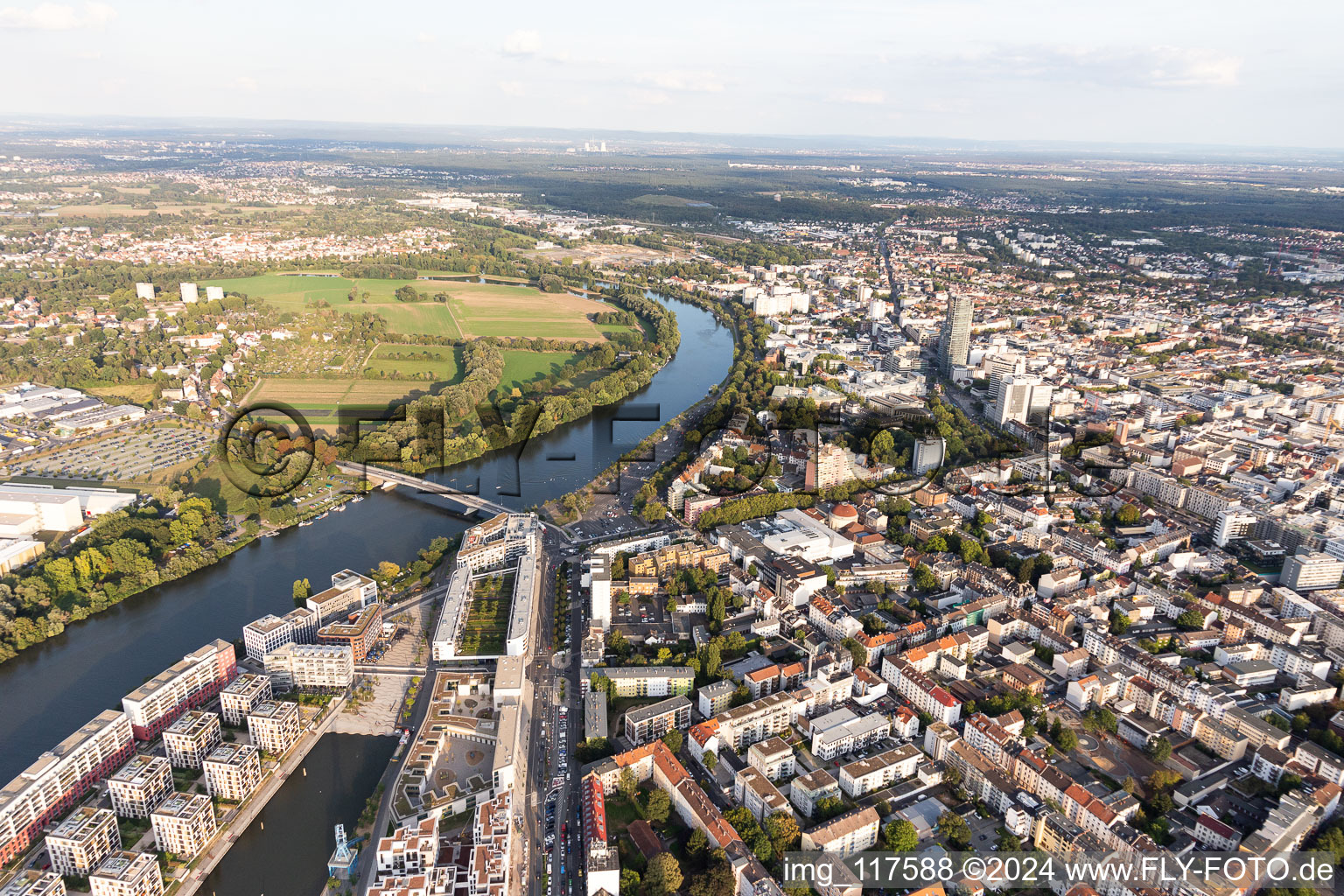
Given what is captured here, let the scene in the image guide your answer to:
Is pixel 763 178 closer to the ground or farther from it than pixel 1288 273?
farther from it

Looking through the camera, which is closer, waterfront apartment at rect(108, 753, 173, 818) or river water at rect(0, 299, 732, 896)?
waterfront apartment at rect(108, 753, 173, 818)

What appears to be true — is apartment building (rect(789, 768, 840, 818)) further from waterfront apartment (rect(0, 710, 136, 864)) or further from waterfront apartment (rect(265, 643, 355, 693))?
waterfront apartment (rect(0, 710, 136, 864))

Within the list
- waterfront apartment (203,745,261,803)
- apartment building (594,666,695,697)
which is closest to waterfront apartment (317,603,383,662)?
waterfront apartment (203,745,261,803)

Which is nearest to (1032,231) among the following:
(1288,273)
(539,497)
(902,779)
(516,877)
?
(1288,273)

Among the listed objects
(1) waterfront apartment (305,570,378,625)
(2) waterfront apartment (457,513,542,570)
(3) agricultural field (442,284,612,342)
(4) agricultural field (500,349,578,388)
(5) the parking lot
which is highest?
(3) agricultural field (442,284,612,342)

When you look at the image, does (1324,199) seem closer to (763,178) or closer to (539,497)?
(763,178)

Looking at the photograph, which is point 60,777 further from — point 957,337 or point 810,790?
point 957,337

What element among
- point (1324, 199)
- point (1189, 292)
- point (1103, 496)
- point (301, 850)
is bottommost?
point (301, 850)
